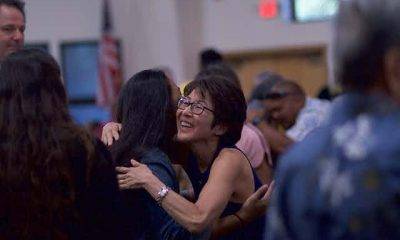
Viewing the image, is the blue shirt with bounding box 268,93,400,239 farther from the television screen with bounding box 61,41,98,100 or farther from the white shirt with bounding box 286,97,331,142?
the television screen with bounding box 61,41,98,100

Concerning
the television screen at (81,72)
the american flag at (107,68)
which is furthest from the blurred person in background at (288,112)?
the television screen at (81,72)

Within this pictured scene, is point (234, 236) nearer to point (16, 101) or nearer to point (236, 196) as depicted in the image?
point (236, 196)

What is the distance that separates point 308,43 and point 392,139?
38.8ft

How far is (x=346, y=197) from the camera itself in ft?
7.45

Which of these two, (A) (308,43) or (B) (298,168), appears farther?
(A) (308,43)

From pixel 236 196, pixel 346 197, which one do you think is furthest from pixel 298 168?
pixel 236 196

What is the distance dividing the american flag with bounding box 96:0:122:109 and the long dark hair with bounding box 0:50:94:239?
9867 mm

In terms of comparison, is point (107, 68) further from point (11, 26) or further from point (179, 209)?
point (179, 209)

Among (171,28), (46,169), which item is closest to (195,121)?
(46,169)

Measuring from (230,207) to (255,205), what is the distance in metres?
0.11

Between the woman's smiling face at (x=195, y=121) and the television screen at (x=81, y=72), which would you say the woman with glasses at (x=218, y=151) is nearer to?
the woman's smiling face at (x=195, y=121)

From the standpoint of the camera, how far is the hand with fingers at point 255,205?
13.0 ft

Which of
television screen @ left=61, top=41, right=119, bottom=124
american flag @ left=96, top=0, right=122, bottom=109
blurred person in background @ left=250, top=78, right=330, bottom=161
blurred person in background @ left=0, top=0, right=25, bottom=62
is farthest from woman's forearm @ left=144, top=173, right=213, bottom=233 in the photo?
television screen @ left=61, top=41, right=119, bottom=124

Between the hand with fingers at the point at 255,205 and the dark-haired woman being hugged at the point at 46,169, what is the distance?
0.82 metres
